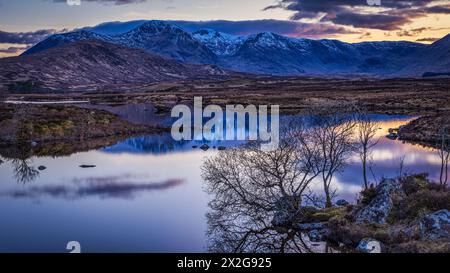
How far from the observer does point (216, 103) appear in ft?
421

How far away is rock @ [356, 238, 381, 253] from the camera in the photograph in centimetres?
2524

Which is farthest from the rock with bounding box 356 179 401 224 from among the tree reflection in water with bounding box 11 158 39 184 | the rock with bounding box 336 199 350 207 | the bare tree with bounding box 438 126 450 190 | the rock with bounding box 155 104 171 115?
the rock with bounding box 155 104 171 115

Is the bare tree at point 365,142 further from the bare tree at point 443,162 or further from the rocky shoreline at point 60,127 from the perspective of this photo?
the rocky shoreline at point 60,127

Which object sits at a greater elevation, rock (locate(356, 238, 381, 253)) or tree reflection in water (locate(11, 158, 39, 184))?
rock (locate(356, 238, 381, 253))

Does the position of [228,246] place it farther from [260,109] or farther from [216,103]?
[216,103]

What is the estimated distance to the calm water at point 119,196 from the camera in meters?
31.0

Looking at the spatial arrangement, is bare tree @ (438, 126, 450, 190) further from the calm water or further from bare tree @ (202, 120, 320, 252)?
bare tree @ (202, 120, 320, 252)

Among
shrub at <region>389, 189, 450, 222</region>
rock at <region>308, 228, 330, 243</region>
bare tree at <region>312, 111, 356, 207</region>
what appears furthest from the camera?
bare tree at <region>312, 111, 356, 207</region>

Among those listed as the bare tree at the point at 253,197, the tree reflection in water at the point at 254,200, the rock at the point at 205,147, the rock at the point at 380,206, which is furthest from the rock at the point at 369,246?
the rock at the point at 205,147

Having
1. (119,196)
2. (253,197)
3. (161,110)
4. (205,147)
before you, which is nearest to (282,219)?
(253,197)

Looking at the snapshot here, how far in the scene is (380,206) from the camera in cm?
3106

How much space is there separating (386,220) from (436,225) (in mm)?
4291

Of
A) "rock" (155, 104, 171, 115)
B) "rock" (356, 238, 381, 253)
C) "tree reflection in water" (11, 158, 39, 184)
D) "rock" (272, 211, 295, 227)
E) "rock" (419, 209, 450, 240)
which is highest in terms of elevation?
"rock" (419, 209, 450, 240)
